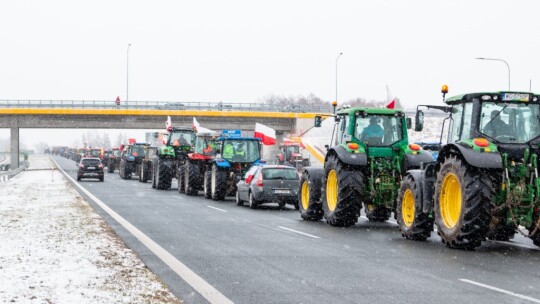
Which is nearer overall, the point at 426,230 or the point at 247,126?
the point at 426,230

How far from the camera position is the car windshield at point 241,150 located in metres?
30.8

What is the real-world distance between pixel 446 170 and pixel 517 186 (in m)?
1.25

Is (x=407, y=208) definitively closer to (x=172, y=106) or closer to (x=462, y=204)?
(x=462, y=204)

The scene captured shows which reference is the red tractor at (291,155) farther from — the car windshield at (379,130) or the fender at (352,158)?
the fender at (352,158)

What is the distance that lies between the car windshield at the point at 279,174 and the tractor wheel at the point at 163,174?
13.3 m

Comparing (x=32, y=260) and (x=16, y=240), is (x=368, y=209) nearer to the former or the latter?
(x=16, y=240)

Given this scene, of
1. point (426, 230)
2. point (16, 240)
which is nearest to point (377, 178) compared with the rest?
point (426, 230)

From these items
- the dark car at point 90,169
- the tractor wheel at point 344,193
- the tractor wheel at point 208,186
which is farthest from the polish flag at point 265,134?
the dark car at point 90,169

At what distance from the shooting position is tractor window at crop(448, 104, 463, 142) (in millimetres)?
14688

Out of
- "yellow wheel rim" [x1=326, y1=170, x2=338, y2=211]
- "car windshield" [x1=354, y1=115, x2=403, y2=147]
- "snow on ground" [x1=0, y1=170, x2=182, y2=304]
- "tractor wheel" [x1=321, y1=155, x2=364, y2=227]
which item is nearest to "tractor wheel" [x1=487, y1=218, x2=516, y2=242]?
"tractor wheel" [x1=321, y1=155, x2=364, y2=227]

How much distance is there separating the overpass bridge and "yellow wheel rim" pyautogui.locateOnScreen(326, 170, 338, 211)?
5054cm

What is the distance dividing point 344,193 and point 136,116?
180 feet

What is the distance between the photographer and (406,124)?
1908 centimetres

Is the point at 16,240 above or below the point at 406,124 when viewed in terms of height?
below
